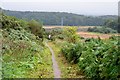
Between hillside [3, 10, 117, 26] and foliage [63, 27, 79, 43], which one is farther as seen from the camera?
hillside [3, 10, 117, 26]

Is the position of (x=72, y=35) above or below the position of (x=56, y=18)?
above

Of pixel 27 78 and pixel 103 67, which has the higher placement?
pixel 103 67

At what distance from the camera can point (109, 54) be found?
1123 cm

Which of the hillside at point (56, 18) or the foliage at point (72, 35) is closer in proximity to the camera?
the foliage at point (72, 35)

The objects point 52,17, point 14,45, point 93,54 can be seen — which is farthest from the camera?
point 52,17

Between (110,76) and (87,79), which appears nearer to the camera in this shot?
(110,76)

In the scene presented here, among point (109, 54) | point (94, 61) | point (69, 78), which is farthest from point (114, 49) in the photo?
point (69, 78)

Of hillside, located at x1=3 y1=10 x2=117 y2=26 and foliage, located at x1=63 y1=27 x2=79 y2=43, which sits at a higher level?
foliage, located at x1=63 y1=27 x2=79 y2=43

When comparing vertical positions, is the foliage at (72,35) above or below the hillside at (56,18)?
above

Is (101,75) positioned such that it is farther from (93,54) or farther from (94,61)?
(93,54)

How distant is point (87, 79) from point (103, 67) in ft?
6.96

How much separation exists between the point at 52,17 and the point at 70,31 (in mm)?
40579

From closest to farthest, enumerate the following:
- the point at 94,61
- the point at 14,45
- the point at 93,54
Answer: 1. the point at 94,61
2. the point at 93,54
3. the point at 14,45

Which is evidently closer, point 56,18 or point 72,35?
point 72,35
